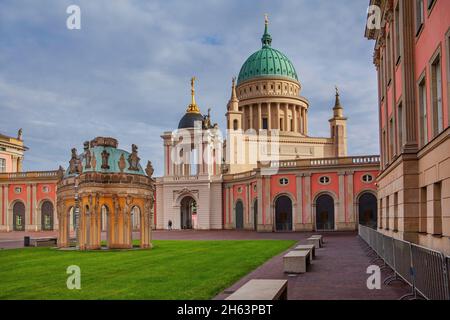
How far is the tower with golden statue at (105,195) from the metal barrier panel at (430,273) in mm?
22546

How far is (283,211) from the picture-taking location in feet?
197

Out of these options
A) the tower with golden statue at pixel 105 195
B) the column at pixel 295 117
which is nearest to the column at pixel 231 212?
the column at pixel 295 117

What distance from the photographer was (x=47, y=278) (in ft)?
58.6

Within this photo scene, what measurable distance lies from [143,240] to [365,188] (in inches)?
1191

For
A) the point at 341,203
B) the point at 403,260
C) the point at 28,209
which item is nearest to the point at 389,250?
the point at 403,260

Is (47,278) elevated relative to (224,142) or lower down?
lower down

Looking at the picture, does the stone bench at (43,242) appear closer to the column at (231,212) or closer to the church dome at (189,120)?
the column at (231,212)

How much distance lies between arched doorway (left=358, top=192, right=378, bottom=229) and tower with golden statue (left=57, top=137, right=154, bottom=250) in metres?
29.2

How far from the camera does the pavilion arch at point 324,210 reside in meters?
57.3

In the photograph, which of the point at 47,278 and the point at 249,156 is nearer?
the point at 47,278

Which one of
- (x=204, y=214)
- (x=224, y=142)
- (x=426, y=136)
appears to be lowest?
(x=204, y=214)
